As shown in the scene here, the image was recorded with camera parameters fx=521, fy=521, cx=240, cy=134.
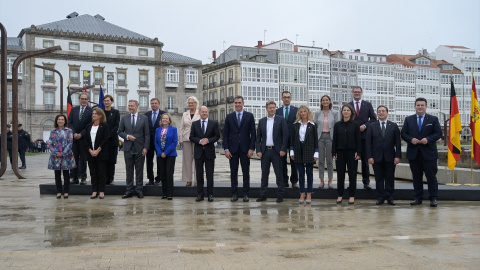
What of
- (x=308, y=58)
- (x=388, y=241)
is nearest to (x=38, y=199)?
(x=388, y=241)

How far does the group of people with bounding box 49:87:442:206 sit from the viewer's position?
10.8m

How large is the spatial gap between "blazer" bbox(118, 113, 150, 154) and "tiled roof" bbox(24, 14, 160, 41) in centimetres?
6563

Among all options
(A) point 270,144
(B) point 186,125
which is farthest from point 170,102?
(A) point 270,144

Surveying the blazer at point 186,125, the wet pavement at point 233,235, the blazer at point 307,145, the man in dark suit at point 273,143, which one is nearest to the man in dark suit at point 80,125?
the wet pavement at point 233,235

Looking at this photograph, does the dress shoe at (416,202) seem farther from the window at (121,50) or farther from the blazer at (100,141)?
the window at (121,50)

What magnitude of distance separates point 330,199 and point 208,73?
269 feet

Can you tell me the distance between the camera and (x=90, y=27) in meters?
75.8

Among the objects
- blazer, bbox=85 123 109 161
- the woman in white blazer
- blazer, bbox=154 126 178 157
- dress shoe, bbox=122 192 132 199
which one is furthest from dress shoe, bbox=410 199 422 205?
blazer, bbox=85 123 109 161

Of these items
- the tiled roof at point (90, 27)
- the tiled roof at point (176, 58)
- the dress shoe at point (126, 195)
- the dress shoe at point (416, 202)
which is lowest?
the dress shoe at point (416, 202)

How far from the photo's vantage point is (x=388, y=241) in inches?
261

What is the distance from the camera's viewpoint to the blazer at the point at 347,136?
1079cm

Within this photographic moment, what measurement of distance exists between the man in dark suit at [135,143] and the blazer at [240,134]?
1867 millimetres

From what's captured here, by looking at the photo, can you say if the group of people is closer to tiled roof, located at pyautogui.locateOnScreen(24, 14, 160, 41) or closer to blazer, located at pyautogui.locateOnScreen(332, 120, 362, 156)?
blazer, located at pyautogui.locateOnScreen(332, 120, 362, 156)

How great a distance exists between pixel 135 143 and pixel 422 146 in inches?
242
